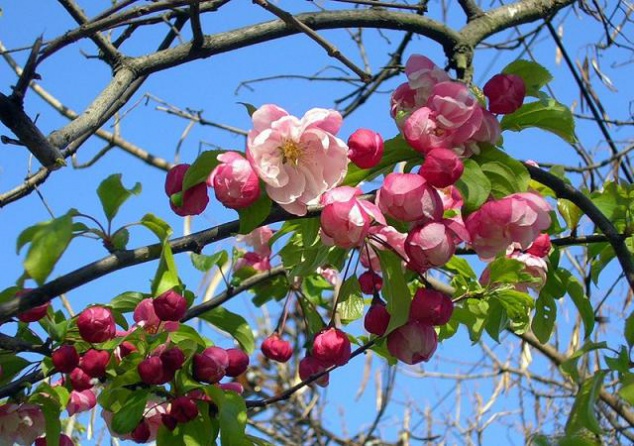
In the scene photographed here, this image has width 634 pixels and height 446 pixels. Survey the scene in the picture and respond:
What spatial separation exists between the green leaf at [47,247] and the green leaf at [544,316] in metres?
1.04

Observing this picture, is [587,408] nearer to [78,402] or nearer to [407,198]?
[407,198]

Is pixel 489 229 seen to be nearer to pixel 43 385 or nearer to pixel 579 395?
pixel 579 395

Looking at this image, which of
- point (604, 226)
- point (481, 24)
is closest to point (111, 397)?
point (604, 226)

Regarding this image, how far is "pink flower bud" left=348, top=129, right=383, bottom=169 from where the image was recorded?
124cm

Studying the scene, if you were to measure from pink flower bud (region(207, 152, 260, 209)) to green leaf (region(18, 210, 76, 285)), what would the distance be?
8.3 inches

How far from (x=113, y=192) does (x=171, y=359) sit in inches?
11.7

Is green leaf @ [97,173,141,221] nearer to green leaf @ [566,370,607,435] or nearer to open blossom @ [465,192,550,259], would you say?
open blossom @ [465,192,550,259]

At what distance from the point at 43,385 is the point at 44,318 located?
0.12 meters

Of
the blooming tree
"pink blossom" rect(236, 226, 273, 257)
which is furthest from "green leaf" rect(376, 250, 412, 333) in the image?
"pink blossom" rect(236, 226, 273, 257)

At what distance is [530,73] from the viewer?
4.75 feet

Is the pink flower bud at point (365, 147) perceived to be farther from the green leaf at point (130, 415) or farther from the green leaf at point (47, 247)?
the green leaf at point (130, 415)

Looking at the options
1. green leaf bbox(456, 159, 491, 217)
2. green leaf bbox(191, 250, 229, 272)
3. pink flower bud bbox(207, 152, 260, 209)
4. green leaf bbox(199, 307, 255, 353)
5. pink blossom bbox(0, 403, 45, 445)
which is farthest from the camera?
green leaf bbox(199, 307, 255, 353)

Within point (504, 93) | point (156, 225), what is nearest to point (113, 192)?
point (156, 225)

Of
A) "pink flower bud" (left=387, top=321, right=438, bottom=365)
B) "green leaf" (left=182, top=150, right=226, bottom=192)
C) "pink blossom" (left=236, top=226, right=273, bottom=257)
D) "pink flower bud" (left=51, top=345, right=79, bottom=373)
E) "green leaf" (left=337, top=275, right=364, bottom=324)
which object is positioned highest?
"pink blossom" (left=236, top=226, right=273, bottom=257)
